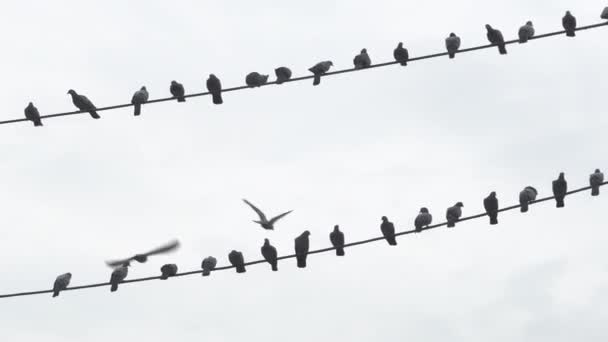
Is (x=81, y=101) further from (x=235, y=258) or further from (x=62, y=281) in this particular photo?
(x=235, y=258)

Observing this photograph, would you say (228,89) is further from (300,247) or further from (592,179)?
(592,179)

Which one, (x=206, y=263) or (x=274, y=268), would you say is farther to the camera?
(x=206, y=263)

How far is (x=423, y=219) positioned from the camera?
69.9 feet

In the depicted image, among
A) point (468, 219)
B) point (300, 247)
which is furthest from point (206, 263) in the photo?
point (468, 219)

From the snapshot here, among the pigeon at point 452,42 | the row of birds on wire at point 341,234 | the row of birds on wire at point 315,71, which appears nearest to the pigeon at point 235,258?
the row of birds on wire at point 341,234

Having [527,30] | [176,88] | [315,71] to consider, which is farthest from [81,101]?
[527,30]

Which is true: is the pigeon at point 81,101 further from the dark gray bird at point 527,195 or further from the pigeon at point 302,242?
the dark gray bird at point 527,195

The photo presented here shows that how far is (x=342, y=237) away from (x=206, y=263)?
7.76ft

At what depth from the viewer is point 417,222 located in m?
21.2

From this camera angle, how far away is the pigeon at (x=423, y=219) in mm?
21250

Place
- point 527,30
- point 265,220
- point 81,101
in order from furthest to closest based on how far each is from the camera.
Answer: point 81,101 < point 527,30 < point 265,220

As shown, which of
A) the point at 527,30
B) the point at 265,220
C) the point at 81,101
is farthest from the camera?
the point at 81,101

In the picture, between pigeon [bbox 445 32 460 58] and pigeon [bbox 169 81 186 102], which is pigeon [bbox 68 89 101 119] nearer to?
pigeon [bbox 169 81 186 102]

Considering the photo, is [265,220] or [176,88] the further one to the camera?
[176,88]
